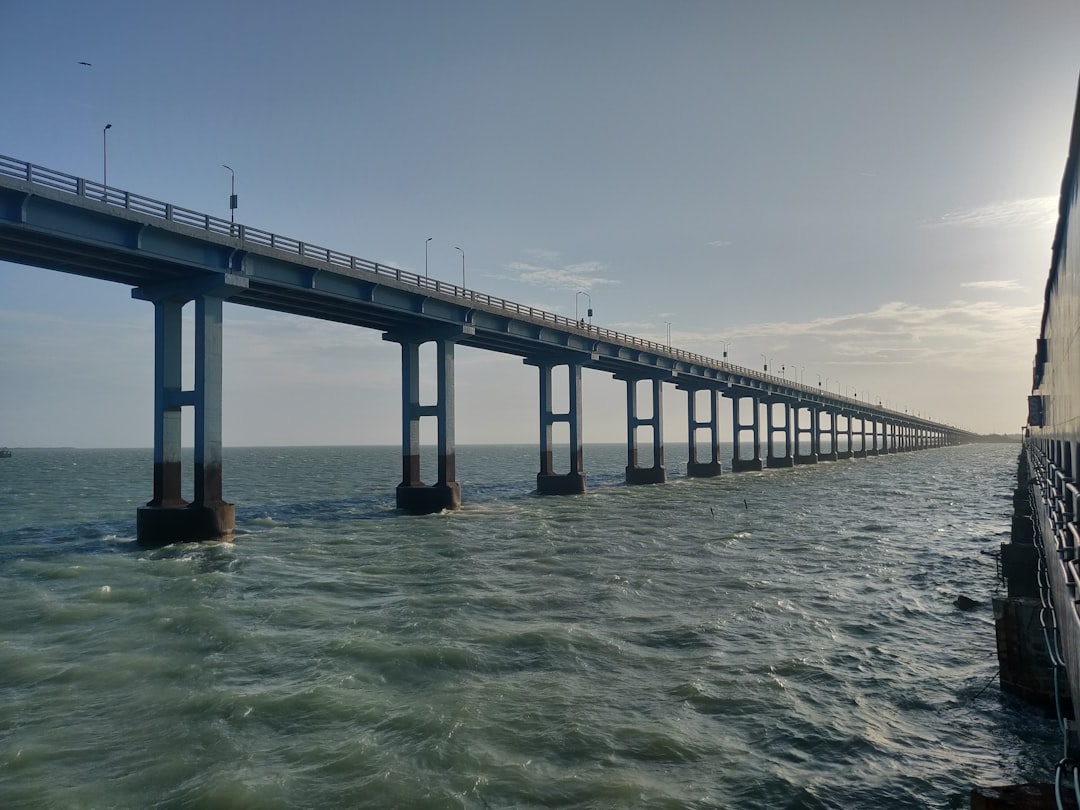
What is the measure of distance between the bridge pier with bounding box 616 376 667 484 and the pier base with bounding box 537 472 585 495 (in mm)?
13340

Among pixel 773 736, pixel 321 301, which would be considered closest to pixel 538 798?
pixel 773 736

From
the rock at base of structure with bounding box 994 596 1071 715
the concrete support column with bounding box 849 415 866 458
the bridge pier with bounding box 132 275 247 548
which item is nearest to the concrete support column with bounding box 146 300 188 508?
the bridge pier with bounding box 132 275 247 548

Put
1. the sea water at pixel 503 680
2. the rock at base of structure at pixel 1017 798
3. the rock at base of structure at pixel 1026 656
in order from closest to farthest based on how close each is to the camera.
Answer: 1. the rock at base of structure at pixel 1017 798
2. the sea water at pixel 503 680
3. the rock at base of structure at pixel 1026 656

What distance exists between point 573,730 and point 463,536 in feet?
85.0

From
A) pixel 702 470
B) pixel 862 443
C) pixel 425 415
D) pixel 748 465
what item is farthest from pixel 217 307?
pixel 862 443

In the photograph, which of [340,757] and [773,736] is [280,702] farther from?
[773,736]

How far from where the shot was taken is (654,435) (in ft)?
275

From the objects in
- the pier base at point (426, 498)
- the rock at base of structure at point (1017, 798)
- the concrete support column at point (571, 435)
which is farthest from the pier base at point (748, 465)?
the rock at base of structure at point (1017, 798)

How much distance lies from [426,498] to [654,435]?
132 feet

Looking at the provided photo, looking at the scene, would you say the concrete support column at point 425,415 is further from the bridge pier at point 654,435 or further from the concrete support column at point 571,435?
the bridge pier at point 654,435

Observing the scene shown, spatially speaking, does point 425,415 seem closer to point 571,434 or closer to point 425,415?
point 425,415

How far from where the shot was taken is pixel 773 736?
12.1m

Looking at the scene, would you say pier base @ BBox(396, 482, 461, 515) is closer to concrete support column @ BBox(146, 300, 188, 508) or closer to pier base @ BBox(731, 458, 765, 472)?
concrete support column @ BBox(146, 300, 188, 508)

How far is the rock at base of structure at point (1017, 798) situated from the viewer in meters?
7.12
